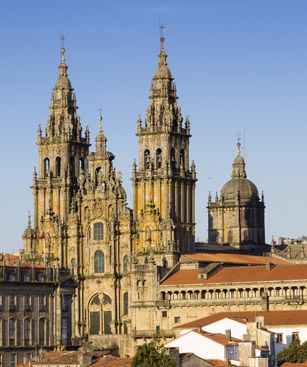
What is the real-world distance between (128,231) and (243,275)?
753 inches

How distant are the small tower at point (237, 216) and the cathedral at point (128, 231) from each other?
7936 mm

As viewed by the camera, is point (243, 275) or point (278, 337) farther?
point (243, 275)

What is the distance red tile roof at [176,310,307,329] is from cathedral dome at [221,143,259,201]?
46606 millimetres

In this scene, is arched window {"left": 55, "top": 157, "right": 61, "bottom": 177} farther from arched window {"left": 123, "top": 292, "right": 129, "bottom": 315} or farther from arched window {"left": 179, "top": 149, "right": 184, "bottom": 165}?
arched window {"left": 123, "top": 292, "right": 129, "bottom": 315}

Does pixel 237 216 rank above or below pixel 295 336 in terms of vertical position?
above

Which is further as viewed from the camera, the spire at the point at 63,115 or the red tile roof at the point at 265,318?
the spire at the point at 63,115

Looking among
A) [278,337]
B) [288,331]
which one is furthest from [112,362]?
[288,331]

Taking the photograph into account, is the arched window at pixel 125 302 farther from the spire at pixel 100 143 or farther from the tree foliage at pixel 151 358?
the tree foliage at pixel 151 358

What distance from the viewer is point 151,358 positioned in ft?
339

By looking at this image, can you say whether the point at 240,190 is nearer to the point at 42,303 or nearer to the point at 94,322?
the point at 94,322

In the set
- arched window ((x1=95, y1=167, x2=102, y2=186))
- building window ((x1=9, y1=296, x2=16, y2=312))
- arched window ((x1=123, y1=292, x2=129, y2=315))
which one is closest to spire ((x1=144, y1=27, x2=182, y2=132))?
arched window ((x1=95, y1=167, x2=102, y2=186))

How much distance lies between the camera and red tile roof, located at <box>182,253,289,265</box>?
6097 inches

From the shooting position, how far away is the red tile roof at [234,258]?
6097 inches

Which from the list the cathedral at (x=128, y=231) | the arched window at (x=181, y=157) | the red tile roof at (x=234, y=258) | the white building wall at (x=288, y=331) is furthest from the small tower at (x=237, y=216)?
the white building wall at (x=288, y=331)
